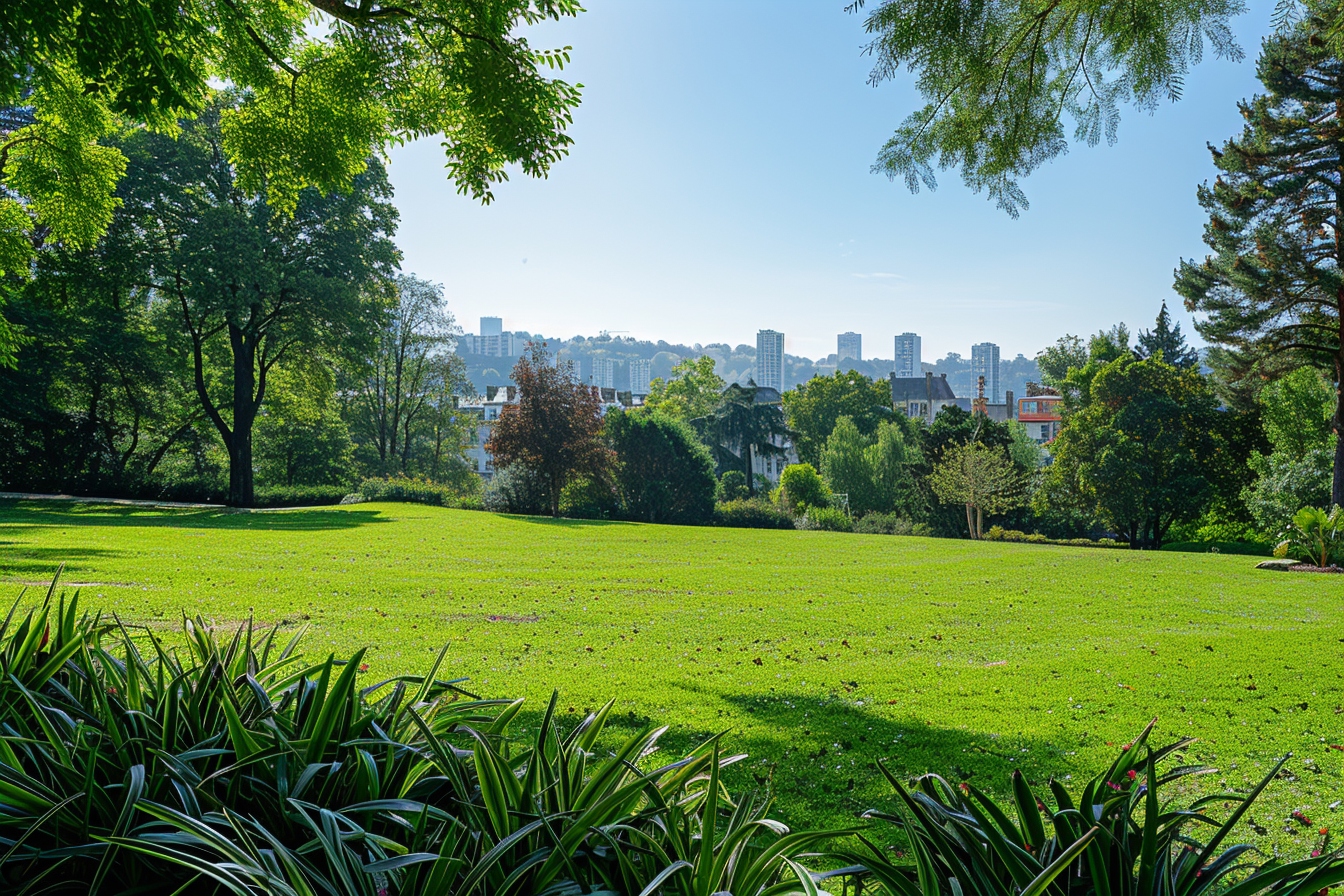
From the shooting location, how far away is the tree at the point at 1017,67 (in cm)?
479

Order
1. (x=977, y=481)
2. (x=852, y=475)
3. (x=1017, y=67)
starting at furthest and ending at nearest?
(x=852, y=475) → (x=977, y=481) → (x=1017, y=67)

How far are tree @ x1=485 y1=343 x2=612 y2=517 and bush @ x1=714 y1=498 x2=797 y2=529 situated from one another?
16.4 ft

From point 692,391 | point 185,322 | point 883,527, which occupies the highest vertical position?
point 692,391

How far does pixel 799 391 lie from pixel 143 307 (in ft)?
161

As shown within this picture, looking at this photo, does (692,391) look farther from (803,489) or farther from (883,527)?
(883,527)

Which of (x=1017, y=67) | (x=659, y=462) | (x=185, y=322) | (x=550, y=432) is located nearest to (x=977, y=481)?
(x=659, y=462)

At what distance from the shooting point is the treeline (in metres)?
23.2

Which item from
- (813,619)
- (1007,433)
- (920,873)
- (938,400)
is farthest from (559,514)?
(938,400)

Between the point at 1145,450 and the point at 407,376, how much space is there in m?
40.8

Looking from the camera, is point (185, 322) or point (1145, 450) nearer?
A: point (185, 322)


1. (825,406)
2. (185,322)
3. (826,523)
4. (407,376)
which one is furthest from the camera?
(825,406)

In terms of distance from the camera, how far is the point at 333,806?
2018 mm

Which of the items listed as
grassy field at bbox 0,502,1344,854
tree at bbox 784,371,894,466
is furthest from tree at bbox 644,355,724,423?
grassy field at bbox 0,502,1344,854

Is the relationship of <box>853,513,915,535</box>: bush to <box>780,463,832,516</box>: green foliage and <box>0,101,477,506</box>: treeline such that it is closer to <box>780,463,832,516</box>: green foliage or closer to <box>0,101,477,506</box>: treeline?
<box>780,463,832,516</box>: green foliage
